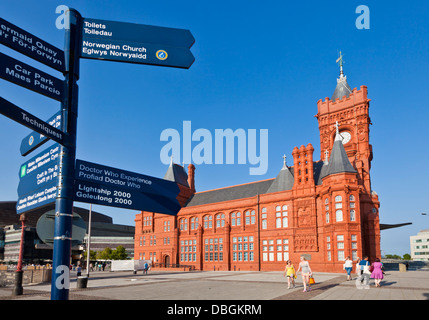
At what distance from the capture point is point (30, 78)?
206 inches

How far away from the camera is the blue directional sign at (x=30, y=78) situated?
4.86 meters

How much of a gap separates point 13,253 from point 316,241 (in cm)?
8828

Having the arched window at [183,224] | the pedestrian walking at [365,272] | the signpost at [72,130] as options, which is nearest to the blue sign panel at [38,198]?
the signpost at [72,130]

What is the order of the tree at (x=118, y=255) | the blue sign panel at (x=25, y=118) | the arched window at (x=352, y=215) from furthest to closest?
1. the tree at (x=118, y=255)
2. the arched window at (x=352, y=215)
3. the blue sign panel at (x=25, y=118)

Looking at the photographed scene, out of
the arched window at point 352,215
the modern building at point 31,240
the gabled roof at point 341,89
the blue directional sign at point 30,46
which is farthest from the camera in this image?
the modern building at point 31,240

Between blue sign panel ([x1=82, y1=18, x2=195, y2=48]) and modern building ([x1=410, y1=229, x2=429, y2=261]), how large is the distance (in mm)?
174142

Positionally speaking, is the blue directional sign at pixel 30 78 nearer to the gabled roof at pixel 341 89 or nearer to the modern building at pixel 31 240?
the gabled roof at pixel 341 89

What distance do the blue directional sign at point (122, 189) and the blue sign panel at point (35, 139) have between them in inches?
30.9

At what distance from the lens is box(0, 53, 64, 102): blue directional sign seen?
4.86 metres

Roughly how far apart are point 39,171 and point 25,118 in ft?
5.47

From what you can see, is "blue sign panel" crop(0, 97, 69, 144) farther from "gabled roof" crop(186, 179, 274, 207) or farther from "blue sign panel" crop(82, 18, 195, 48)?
"gabled roof" crop(186, 179, 274, 207)

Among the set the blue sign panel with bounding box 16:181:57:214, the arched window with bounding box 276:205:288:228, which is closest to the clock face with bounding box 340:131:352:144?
the arched window with bounding box 276:205:288:228

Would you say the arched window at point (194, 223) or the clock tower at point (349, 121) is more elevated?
the clock tower at point (349, 121)

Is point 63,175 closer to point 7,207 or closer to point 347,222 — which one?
point 347,222
